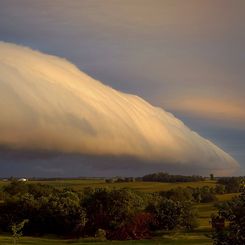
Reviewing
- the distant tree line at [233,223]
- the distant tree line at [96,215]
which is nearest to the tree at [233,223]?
the distant tree line at [233,223]

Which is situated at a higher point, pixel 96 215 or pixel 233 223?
pixel 233 223

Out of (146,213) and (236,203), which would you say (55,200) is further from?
(236,203)

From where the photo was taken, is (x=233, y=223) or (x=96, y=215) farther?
(x=96, y=215)

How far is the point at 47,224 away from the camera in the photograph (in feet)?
333

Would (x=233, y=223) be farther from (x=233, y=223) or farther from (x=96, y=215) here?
(x=96, y=215)

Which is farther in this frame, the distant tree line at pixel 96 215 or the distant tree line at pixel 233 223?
the distant tree line at pixel 96 215

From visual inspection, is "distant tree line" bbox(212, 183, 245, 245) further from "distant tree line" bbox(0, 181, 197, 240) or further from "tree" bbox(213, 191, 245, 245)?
"distant tree line" bbox(0, 181, 197, 240)

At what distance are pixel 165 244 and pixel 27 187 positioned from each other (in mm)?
87367

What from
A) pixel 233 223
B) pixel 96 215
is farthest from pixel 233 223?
pixel 96 215

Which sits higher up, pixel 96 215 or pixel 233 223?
pixel 233 223

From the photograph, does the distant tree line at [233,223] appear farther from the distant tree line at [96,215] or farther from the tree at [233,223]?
the distant tree line at [96,215]

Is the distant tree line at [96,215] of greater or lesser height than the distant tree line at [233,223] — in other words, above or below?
below

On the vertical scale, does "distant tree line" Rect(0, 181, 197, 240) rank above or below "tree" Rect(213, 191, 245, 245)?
below

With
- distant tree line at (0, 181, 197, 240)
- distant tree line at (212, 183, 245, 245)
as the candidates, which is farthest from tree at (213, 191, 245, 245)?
distant tree line at (0, 181, 197, 240)
